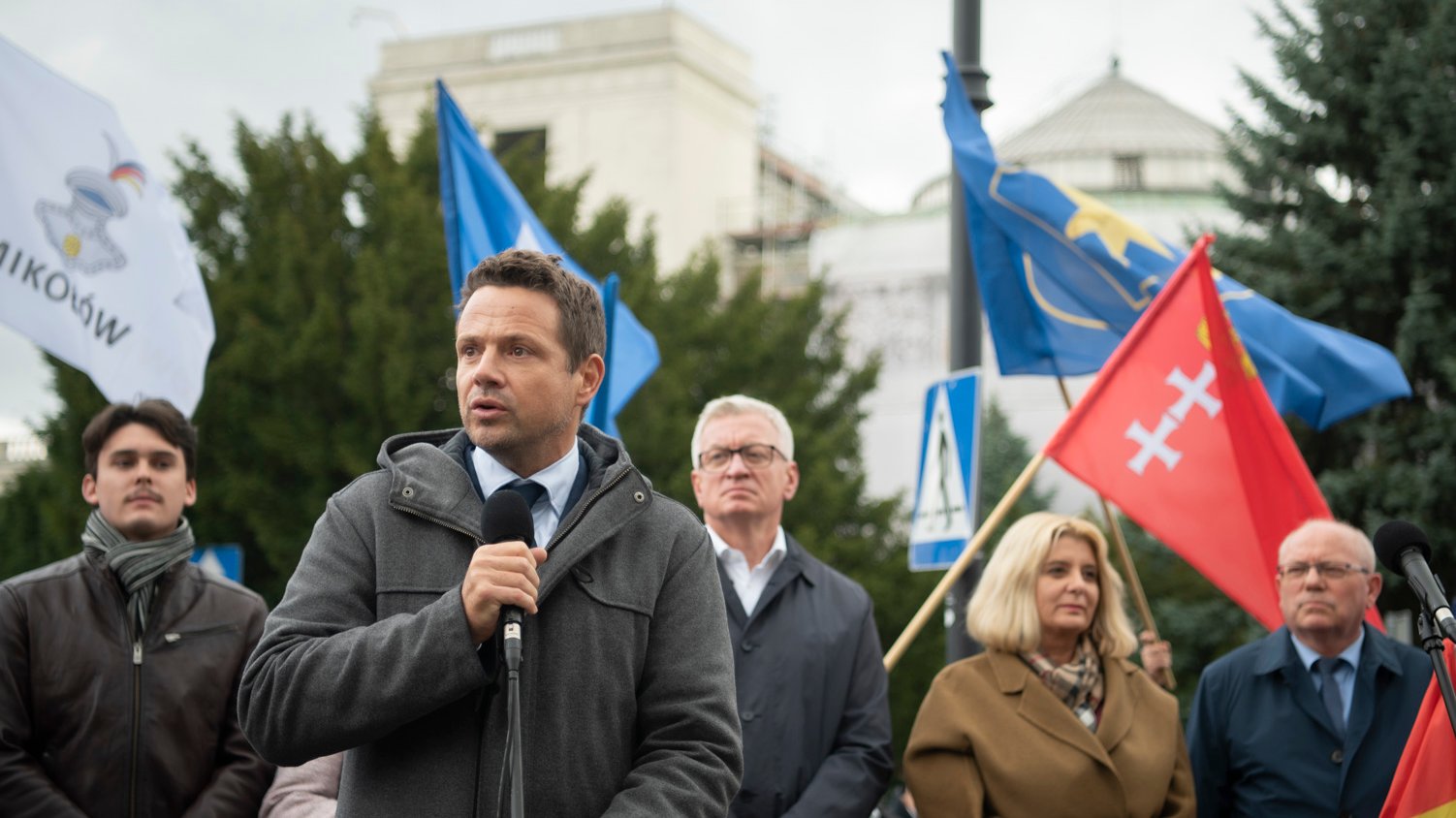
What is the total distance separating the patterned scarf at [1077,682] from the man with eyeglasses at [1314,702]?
67cm

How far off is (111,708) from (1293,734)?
12.7 feet

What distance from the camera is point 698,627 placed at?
329 centimetres

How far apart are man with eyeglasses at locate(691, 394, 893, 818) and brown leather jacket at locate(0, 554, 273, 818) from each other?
1540 millimetres

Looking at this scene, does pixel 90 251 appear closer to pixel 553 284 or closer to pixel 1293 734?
pixel 553 284

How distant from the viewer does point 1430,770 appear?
15.3ft

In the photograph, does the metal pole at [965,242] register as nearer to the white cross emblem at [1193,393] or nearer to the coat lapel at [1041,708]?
the white cross emblem at [1193,393]

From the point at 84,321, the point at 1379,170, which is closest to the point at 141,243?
the point at 84,321

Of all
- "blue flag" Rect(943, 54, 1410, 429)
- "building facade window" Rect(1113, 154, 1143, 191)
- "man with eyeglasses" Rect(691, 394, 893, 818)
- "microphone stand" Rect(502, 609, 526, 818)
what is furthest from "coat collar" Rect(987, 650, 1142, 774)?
"building facade window" Rect(1113, 154, 1143, 191)

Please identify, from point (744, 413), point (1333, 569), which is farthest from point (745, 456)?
point (1333, 569)

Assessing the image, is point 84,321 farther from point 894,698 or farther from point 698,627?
point 894,698

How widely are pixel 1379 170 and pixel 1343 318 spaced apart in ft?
4.73

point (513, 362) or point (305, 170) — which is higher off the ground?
point (305, 170)

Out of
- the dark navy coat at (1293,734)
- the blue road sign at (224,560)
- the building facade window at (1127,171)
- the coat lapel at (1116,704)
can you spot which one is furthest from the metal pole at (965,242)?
the building facade window at (1127,171)

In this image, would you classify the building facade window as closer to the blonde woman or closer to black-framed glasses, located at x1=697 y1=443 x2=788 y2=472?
the blonde woman
